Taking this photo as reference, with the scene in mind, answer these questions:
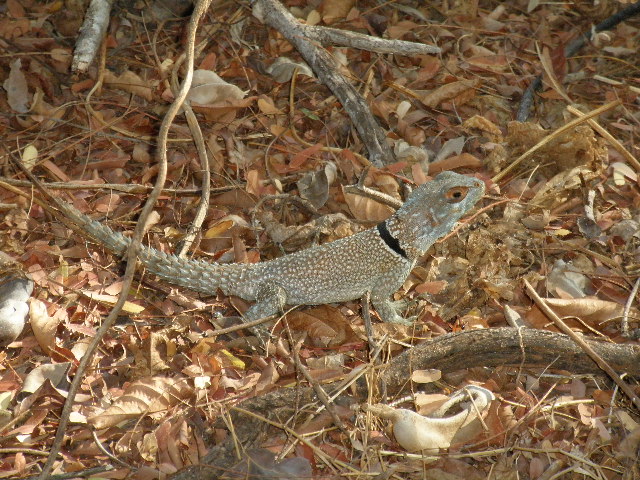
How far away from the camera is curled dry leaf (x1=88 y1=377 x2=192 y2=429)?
11.8 ft

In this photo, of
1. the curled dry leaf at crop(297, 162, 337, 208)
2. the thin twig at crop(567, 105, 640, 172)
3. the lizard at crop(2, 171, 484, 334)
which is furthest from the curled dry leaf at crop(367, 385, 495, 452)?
the thin twig at crop(567, 105, 640, 172)

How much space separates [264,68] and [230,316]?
2.55 meters

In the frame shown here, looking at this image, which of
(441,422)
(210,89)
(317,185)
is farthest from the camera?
(210,89)

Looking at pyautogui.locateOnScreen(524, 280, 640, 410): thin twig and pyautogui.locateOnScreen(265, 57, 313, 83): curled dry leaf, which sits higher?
pyautogui.locateOnScreen(265, 57, 313, 83): curled dry leaf

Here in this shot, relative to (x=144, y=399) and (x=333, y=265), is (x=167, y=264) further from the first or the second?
Result: (x=333, y=265)

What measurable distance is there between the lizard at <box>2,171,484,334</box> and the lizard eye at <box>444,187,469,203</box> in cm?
4

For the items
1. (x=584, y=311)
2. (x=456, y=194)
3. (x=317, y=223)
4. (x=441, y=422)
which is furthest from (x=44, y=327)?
(x=584, y=311)

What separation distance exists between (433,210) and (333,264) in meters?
0.74

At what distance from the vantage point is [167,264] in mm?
4293

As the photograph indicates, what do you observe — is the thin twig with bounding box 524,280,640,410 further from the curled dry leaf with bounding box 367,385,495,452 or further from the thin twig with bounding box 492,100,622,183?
the thin twig with bounding box 492,100,622,183

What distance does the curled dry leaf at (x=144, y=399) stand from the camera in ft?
11.8

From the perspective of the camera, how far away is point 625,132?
580 cm

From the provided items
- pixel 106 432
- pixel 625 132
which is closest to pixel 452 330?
pixel 106 432

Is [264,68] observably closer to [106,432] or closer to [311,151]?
[311,151]
